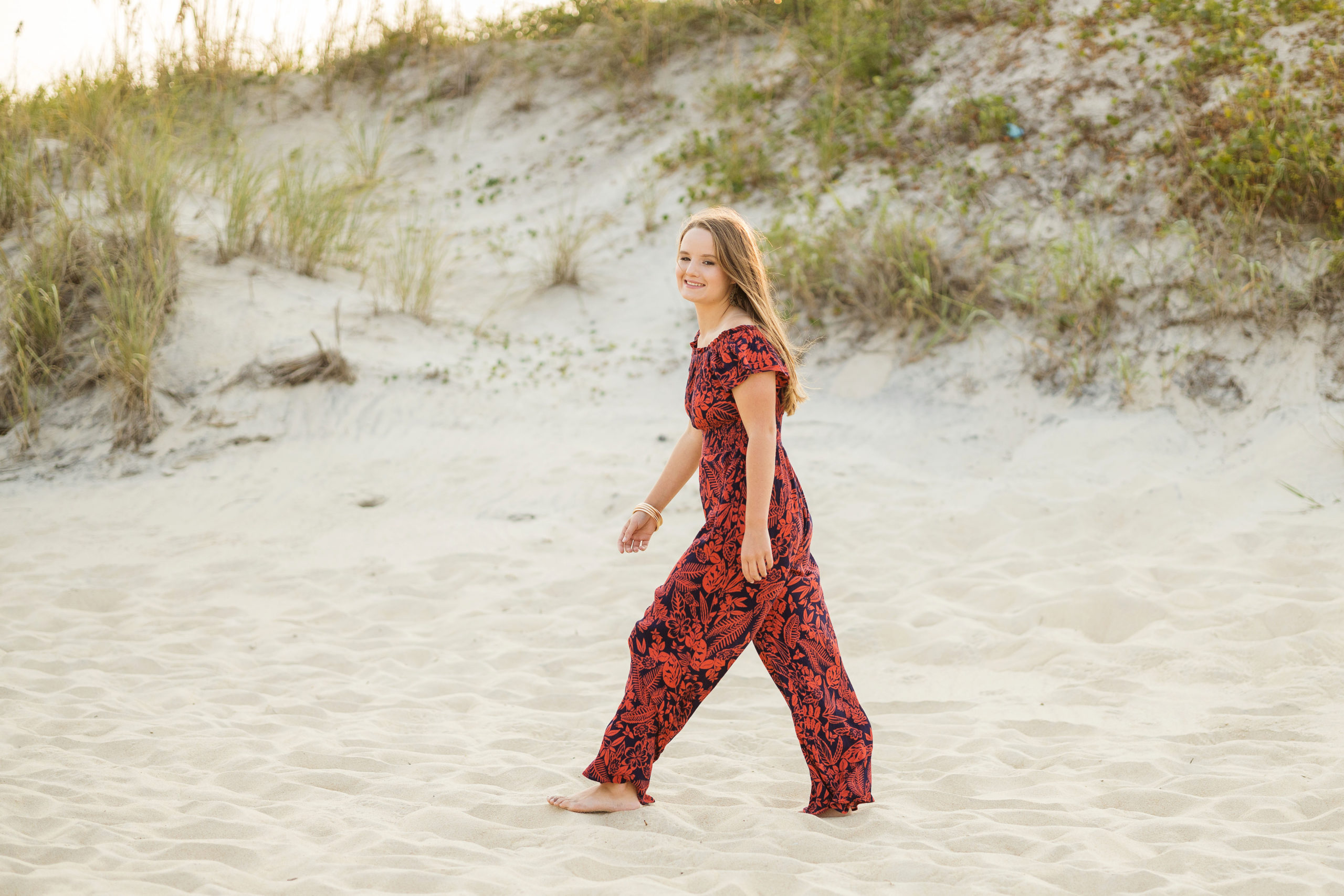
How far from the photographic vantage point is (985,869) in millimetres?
2516

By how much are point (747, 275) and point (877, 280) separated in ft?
15.4

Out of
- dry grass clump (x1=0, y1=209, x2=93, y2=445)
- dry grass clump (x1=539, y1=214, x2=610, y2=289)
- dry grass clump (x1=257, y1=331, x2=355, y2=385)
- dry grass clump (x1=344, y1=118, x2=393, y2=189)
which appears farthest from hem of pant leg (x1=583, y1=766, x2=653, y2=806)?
dry grass clump (x1=344, y1=118, x2=393, y2=189)

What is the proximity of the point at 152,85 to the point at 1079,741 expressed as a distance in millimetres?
9453

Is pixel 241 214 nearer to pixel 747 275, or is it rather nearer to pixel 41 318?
pixel 41 318

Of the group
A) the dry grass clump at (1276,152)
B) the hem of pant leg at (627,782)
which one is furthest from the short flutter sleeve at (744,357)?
the dry grass clump at (1276,152)

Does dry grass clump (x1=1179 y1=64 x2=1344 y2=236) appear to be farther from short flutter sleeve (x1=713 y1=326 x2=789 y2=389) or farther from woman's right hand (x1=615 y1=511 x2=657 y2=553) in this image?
woman's right hand (x1=615 y1=511 x2=657 y2=553)

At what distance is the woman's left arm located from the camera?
257 cm

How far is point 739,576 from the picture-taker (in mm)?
2664

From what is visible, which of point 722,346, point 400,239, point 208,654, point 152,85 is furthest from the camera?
point 152,85

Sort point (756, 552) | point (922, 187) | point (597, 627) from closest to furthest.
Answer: point (756, 552), point (597, 627), point (922, 187)

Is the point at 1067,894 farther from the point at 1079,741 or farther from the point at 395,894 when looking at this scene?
the point at 395,894

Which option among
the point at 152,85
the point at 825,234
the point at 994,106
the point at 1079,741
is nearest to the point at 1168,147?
the point at 994,106

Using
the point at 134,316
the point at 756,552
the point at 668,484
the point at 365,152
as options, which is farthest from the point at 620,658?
the point at 365,152

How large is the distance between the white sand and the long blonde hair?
1.27 metres
